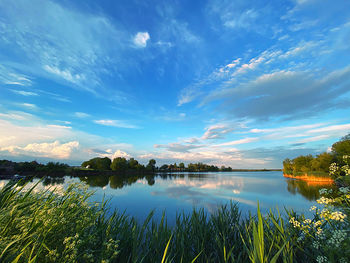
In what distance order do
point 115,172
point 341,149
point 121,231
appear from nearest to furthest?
point 121,231 < point 341,149 < point 115,172

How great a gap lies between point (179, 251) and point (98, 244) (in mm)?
2359

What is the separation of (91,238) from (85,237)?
1.27ft

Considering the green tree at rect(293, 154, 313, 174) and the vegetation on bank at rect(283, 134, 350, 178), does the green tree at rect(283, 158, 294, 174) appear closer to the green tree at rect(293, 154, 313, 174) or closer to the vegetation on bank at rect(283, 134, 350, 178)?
the vegetation on bank at rect(283, 134, 350, 178)

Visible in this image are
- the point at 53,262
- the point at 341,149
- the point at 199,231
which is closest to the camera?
the point at 53,262

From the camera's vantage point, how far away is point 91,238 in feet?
10.8

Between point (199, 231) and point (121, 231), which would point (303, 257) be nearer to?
point (199, 231)

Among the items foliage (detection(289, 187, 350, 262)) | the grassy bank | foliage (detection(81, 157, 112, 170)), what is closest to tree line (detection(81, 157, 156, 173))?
foliage (detection(81, 157, 112, 170))

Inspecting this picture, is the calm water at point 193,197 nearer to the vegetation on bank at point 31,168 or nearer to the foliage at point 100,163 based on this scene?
the vegetation on bank at point 31,168

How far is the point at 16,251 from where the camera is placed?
245 centimetres

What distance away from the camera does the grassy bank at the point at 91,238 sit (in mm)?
2542

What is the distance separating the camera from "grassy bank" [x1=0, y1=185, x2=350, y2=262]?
254 cm

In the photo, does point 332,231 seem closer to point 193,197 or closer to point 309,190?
point 193,197

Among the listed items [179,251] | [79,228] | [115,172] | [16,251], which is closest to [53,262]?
[16,251]

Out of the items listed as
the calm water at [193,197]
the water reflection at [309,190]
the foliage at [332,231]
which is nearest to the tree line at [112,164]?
the calm water at [193,197]
